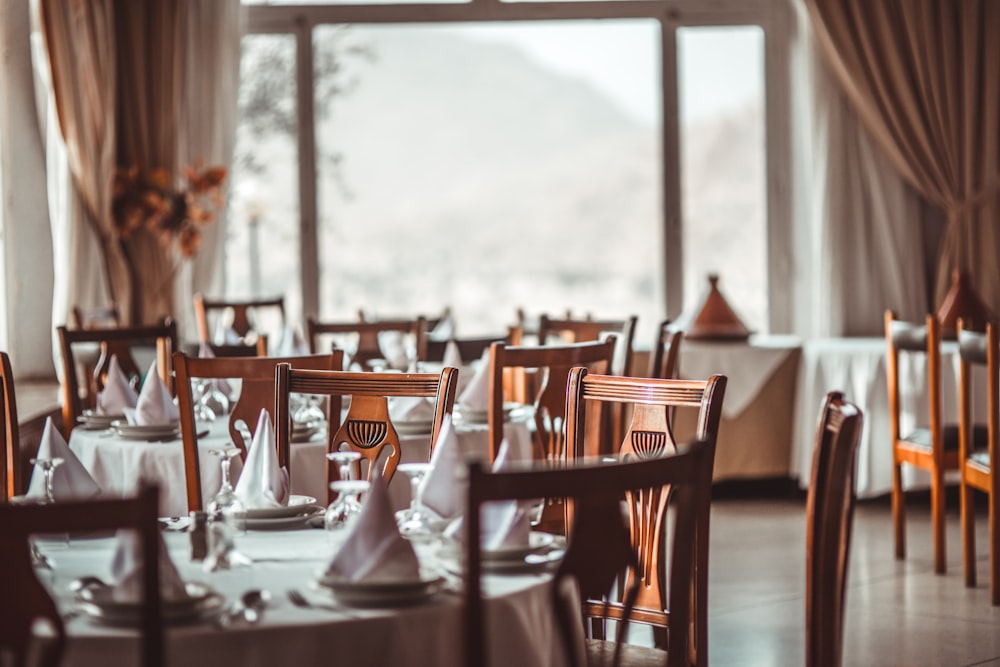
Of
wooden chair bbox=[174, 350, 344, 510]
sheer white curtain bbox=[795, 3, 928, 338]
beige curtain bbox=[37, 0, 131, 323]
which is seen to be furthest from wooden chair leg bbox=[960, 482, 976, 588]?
beige curtain bbox=[37, 0, 131, 323]

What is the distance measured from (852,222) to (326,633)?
5565 millimetres

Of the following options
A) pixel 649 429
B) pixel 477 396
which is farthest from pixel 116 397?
pixel 649 429

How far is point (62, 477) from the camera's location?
2268 millimetres

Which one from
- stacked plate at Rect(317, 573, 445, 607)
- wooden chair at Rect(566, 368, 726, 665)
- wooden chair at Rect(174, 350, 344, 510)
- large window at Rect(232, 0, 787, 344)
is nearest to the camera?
stacked plate at Rect(317, 573, 445, 607)

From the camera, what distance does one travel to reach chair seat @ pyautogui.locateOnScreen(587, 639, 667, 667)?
85.8 inches

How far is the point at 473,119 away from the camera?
7.24 m

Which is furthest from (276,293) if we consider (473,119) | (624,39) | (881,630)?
(881,630)

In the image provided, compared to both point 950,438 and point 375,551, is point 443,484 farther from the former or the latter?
point 950,438

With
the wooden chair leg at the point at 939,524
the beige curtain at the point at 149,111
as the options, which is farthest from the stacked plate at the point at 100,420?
the wooden chair leg at the point at 939,524

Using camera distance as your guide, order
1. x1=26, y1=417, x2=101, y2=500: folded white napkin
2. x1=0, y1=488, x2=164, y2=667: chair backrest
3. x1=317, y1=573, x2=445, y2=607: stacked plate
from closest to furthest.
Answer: x1=0, y1=488, x2=164, y2=667: chair backrest, x1=317, y1=573, x2=445, y2=607: stacked plate, x1=26, y1=417, x2=101, y2=500: folded white napkin

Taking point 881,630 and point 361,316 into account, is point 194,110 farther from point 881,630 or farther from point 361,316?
point 881,630

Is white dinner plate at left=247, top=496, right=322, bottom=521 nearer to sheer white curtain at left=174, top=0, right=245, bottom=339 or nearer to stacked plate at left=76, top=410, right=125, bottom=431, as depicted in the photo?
stacked plate at left=76, top=410, right=125, bottom=431

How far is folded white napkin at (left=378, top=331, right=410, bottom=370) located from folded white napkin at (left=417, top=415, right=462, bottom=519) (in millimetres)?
2507

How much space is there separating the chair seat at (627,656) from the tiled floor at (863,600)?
1.49 meters
